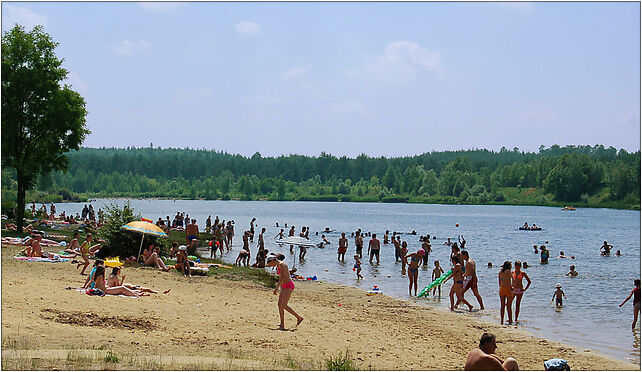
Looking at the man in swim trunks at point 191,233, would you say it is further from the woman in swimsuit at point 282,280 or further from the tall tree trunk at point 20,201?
the woman in swimsuit at point 282,280

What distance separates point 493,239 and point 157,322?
43948 mm

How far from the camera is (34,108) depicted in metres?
27.1

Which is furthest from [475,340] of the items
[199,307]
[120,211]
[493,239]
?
[493,239]

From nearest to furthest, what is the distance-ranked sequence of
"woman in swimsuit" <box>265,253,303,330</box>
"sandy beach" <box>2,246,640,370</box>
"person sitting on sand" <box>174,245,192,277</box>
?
"sandy beach" <box>2,246,640,370</box>, "woman in swimsuit" <box>265,253,303,330</box>, "person sitting on sand" <box>174,245,192,277</box>

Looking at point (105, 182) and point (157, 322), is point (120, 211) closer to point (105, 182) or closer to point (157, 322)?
point (157, 322)

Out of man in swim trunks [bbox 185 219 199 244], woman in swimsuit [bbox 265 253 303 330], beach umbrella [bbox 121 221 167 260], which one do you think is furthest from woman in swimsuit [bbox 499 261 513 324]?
man in swim trunks [bbox 185 219 199 244]

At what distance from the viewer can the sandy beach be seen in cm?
882

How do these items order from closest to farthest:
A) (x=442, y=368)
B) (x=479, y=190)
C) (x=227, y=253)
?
(x=442, y=368), (x=227, y=253), (x=479, y=190)

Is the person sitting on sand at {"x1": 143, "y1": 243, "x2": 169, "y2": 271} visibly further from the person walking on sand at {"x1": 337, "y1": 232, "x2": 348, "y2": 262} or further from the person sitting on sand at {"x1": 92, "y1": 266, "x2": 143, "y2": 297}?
the person walking on sand at {"x1": 337, "y1": 232, "x2": 348, "y2": 262}

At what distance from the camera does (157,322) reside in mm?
11648

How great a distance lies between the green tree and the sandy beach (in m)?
11.5

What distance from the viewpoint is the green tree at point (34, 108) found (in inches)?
1038

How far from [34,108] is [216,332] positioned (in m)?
19.9

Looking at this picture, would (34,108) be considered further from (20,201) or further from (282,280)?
(282,280)
